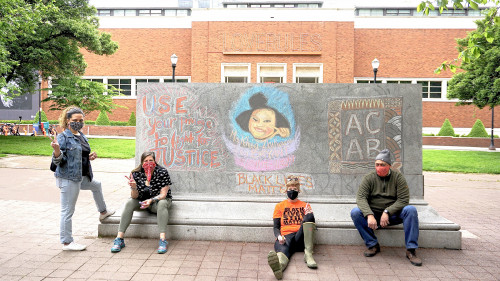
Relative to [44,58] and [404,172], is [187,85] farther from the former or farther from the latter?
[44,58]

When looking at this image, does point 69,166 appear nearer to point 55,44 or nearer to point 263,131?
point 263,131

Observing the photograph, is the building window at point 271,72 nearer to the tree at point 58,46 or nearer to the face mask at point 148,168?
the tree at point 58,46


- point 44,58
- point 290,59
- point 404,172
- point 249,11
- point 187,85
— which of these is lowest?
point 404,172

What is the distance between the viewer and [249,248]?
4531 millimetres

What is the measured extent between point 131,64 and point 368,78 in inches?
913

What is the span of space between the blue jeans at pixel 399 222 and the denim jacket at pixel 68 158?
3.61 m

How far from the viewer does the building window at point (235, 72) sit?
31.0m

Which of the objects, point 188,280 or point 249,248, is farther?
point 249,248

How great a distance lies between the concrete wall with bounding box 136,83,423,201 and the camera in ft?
16.9

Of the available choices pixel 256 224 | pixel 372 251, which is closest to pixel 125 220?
pixel 256 224

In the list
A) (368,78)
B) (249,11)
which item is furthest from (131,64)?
(368,78)

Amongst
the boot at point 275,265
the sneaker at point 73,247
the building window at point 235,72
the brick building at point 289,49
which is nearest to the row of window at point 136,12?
the brick building at point 289,49

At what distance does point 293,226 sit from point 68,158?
2.99m

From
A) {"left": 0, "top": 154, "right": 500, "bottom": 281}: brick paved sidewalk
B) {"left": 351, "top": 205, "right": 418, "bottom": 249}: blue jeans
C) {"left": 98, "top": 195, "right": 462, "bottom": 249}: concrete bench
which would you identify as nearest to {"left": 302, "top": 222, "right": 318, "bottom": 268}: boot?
{"left": 0, "top": 154, "right": 500, "bottom": 281}: brick paved sidewalk
